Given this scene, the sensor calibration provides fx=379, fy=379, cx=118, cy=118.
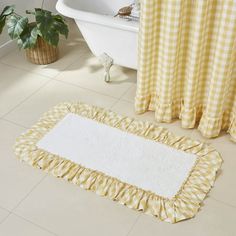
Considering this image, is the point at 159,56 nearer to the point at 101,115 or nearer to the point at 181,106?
the point at 181,106

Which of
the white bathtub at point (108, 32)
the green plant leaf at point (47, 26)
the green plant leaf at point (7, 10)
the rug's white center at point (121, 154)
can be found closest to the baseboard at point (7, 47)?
the green plant leaf at point (7, 10)

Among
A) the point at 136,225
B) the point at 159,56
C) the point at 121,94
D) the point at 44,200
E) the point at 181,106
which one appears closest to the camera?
the point at 136,225

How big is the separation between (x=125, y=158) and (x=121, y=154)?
4 cm

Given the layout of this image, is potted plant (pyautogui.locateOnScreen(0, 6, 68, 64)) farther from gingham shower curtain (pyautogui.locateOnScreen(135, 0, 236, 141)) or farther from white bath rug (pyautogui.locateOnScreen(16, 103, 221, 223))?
gingham shower curtain (pyautogui.locateOnScreen(135, 0, 236, 141))

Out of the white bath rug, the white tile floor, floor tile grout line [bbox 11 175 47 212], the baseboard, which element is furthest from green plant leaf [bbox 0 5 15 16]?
floor tile grout line [bbox 11 175 47 212]

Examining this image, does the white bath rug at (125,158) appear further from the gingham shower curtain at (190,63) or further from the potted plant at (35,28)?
the potted plant at (35,28)

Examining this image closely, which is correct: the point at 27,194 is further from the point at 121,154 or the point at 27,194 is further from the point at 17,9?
the point at 17,9

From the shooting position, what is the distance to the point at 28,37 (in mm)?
2645

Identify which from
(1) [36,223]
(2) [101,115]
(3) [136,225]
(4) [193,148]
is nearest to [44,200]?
(1) [36,223]

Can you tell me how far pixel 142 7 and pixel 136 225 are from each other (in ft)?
3.63

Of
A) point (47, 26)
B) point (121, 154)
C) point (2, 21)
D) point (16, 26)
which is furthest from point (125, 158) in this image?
point (2, 21)

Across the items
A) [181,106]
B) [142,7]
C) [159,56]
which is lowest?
[181,106]

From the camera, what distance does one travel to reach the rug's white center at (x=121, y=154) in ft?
6.64

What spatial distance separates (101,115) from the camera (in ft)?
7.95
